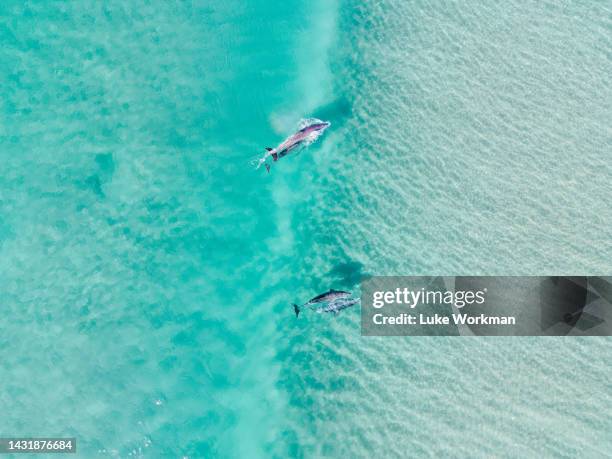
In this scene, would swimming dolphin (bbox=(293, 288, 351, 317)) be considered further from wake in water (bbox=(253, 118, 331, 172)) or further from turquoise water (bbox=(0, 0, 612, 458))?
wake in water (bbox=(253, 118, 331, 172))

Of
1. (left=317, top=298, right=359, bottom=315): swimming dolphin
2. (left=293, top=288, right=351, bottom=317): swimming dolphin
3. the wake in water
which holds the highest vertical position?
the wake in water

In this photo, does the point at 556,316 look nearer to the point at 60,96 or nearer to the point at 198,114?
the point at 198,114

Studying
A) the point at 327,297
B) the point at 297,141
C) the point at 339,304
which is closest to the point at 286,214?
the point at 297,141

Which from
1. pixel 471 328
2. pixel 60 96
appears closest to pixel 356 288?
pixel 471 328

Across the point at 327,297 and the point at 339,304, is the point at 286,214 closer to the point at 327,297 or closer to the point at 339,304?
the point at 327,297

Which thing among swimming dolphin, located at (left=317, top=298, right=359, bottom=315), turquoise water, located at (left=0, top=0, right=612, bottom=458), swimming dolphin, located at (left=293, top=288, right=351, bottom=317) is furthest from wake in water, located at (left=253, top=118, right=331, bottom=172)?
swimming dolphin, located at (left=317, top=298, right=359, bottom=315)

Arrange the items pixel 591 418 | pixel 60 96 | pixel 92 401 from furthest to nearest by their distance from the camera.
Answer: pixel 60 96 → pixel 92 401 → pixel 591 418

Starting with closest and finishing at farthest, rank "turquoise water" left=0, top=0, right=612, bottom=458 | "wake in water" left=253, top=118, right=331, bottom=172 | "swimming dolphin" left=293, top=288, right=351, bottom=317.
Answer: "turquoise water" left=0, top=0, right=612, bottom=458 → "swimming dolphin" left=293, top=288, right=351, bottom=317 → "wake in water" left=253, top=118, right=331, bottom=172
